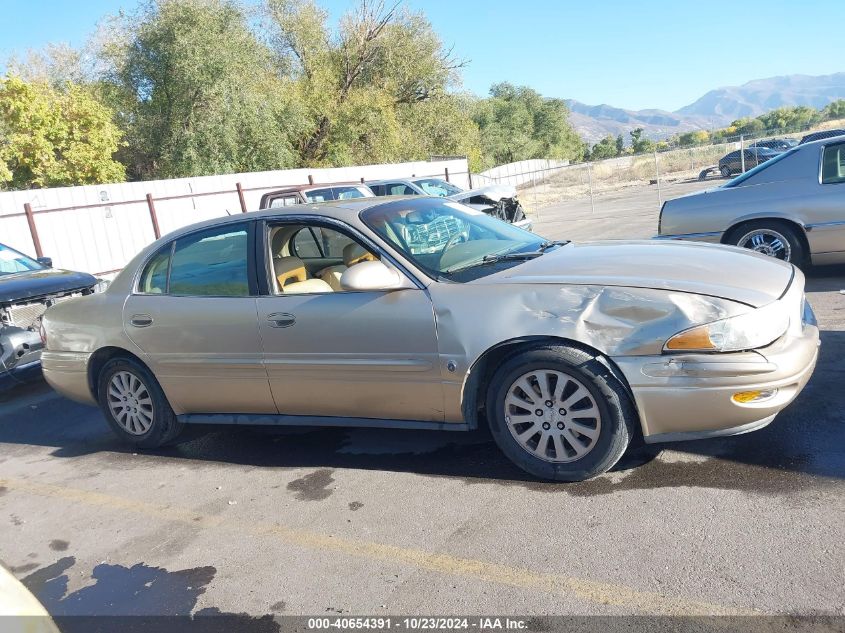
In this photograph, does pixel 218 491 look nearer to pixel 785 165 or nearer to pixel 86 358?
pixel 86 358

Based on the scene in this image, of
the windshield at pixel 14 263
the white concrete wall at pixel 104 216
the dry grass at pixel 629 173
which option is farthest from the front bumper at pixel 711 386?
the dry grass at pixel 629 173

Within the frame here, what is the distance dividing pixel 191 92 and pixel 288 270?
2748 cm

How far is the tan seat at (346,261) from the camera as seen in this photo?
448 centimetres

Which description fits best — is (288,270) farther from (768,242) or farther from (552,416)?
(768,242)

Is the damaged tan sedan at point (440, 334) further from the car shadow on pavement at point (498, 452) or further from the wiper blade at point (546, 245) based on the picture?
the car shadow on pavement at point (498, 452)

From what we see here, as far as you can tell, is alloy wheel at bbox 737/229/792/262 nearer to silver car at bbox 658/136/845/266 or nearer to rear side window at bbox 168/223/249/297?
silver car at bbox 658/136/845/266

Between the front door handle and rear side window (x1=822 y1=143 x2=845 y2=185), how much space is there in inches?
226

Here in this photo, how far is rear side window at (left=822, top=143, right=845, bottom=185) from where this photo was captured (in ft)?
23.5

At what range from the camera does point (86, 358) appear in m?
5.32

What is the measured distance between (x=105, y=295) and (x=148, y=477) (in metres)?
1.43

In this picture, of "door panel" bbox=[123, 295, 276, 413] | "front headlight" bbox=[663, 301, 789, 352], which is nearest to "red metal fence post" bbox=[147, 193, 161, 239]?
"door panel" bbox=[123, 295, 276, 413]

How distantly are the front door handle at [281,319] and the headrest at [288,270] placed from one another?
236mm

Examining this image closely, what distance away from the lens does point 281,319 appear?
438 cm

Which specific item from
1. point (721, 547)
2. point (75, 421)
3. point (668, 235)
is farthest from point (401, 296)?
point (668, 235)
